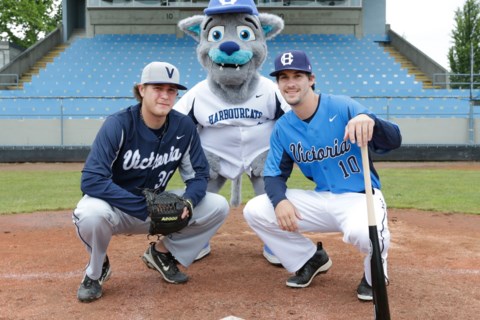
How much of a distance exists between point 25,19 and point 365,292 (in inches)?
1435

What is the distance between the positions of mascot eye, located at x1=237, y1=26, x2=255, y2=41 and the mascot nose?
0.21 m

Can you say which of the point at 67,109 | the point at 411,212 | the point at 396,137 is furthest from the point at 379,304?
the point at 67,109

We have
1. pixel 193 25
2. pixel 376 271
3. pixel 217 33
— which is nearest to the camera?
pixel 376 271

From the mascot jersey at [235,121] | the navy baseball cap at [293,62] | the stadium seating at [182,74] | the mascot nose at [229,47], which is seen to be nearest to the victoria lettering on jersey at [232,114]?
the mascot jersey at [235,121]

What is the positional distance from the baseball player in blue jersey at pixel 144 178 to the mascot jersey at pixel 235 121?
669mm

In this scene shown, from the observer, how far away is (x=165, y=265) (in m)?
3.95

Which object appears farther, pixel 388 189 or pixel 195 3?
pixel 195 3

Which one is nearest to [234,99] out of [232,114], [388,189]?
[232,114]

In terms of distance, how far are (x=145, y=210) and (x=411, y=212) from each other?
4.58 meters

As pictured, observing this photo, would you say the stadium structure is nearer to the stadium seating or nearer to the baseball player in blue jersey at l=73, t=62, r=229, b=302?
the stadium seating

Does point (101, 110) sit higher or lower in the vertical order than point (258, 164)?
higher

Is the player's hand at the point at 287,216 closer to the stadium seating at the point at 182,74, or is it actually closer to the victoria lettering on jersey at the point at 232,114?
the victoria lettering on jersey at the point at 232,114

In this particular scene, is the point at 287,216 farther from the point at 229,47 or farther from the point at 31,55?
the point at 31,55

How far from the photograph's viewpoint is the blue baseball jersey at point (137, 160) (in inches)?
140
